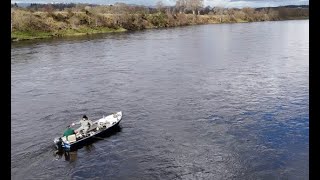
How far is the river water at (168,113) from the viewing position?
→ 2559 centimetres

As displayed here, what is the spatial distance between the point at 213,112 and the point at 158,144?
395 inches

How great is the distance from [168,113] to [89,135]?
32.8 ft

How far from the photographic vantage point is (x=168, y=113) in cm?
3812

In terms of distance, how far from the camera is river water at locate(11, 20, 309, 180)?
84.0 ft

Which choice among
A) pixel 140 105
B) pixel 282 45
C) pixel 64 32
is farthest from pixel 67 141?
pixel 64 32

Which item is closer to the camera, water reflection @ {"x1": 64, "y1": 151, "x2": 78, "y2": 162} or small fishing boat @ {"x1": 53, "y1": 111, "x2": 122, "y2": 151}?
water reflection @ {"x1": 64, "y1": 151, "x2": 78, "y2": 162}

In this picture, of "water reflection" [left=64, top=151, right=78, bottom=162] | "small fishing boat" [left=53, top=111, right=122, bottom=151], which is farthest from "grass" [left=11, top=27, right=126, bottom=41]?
"water reflection" [left=64, top=151, right=78, bottom=162]

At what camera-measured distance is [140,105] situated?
41219mm

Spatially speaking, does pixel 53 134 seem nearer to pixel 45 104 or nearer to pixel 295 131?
pixel 45 104

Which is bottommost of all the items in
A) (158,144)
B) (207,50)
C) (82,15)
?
(158,144)

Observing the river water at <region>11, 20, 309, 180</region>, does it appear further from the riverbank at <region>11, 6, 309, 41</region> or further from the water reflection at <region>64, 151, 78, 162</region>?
the riverbank at <region>11, 6, 309, 41</region>

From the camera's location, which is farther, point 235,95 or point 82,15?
point 82,15

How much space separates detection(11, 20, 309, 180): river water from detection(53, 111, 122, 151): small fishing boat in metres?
0.69

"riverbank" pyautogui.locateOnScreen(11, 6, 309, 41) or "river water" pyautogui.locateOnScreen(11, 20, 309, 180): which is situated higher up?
"riverbank" pyautogui.locateOnScreen(11, 6, 309, 41)
